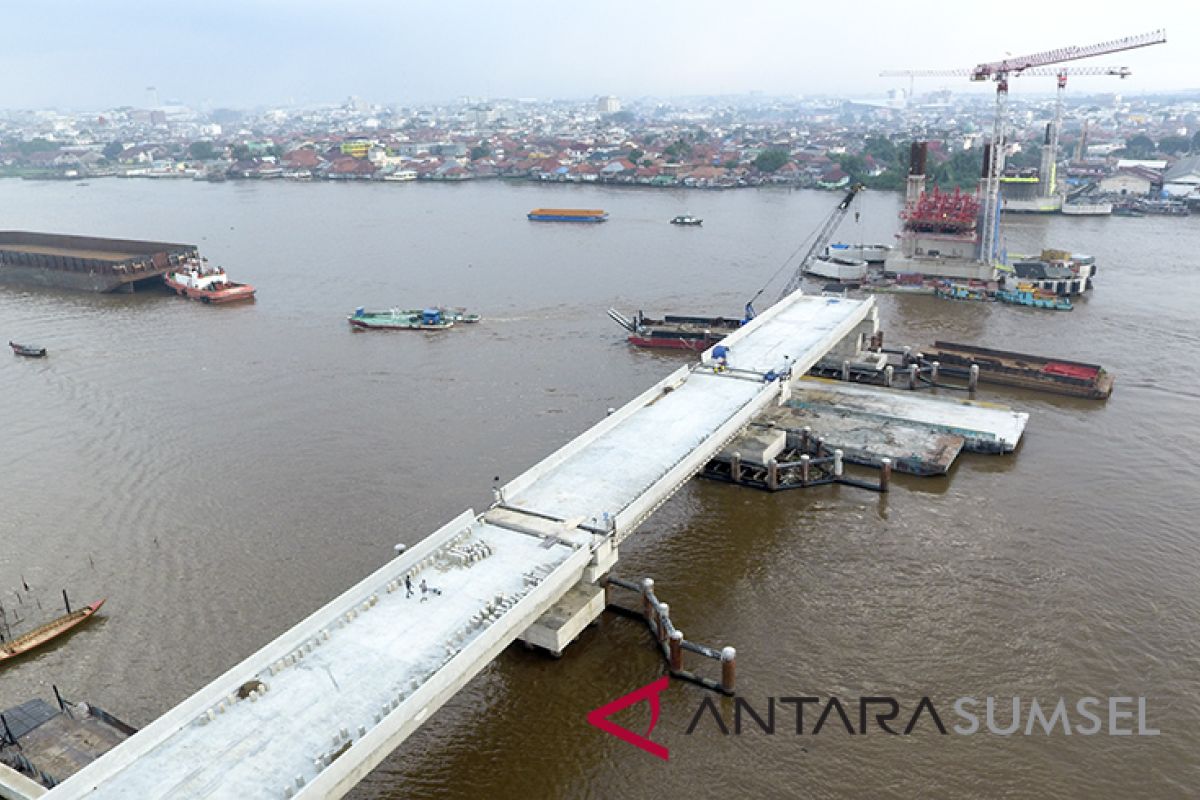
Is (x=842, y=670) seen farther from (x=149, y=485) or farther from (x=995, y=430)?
(x=149, y=485)

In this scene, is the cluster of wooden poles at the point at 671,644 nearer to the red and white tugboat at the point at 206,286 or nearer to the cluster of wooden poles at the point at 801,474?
the cluster of wooden poles at the point at 801,474

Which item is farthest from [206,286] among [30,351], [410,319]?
[410,319]

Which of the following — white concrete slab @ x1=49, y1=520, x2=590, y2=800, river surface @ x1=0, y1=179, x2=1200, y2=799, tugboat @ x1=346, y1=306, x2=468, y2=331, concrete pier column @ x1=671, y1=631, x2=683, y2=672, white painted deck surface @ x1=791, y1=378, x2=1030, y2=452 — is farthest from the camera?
tugboat @ x1=346, y1=306, x2=468, y2=331

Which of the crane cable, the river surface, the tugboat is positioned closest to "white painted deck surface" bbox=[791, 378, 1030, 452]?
the river surface

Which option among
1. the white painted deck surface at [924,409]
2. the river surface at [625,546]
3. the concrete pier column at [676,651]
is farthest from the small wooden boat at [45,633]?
the white painted deck surface at [924,409]

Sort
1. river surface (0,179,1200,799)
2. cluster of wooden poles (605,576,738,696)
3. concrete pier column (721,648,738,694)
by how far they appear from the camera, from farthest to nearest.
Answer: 1. cluster of wooden poles (605,576,738,696)
2. concrete pier column (721,648,738,694)
3. river surface (0,179,1200,799)

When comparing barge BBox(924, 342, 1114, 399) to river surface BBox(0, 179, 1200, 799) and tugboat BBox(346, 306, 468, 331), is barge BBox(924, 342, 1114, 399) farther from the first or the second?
tugboat BBox(346, 306, 468, 331)
